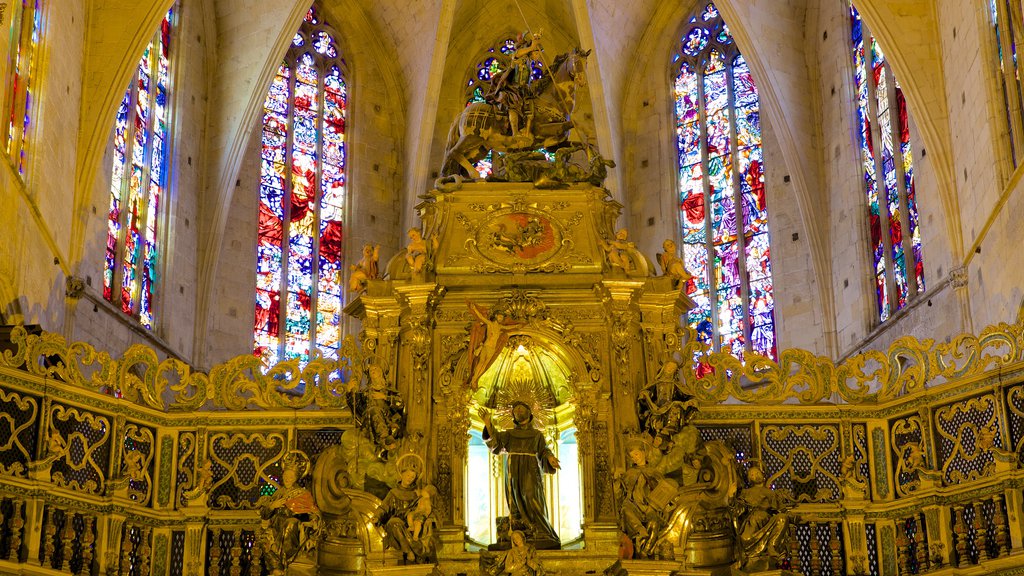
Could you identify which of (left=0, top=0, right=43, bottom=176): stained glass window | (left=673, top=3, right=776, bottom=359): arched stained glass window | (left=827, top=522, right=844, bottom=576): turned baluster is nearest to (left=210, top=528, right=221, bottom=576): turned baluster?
(left=827, top=522, right=844, bottom=576): turned baluster

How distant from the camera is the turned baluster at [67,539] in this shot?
14234mm

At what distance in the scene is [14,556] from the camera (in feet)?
45.2

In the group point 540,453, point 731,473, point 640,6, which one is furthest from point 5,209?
point 640,6

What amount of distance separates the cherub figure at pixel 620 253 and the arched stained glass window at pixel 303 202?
11.9 meters

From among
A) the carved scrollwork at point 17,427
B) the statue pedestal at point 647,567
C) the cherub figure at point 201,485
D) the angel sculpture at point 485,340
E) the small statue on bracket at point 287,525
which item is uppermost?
the angel sculpture at point 485,340

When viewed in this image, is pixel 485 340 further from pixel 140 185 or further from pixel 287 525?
pixel 140 185

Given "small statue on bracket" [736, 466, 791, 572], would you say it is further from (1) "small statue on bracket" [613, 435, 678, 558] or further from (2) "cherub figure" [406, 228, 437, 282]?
(2) "cherub figure" [406, 228, 437, 282]

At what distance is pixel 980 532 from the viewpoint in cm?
1448

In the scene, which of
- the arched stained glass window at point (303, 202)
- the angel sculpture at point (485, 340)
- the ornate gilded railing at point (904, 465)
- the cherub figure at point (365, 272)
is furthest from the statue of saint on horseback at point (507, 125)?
the arched stained glass window at point (303, 202)

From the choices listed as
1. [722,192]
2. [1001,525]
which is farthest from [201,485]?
[722,192]

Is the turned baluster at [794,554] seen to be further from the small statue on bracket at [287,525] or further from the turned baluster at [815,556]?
the small statue on bracket at [287,525]

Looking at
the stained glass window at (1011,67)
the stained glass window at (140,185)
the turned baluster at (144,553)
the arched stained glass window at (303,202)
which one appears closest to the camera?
the turned baluster at (144,553)

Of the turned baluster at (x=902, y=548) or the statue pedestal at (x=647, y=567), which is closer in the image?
the statue pedestal at (x=647, y=567)

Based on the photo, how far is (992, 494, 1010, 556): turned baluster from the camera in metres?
14.3
